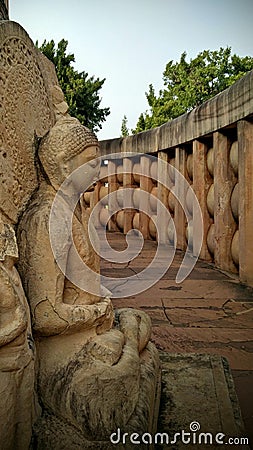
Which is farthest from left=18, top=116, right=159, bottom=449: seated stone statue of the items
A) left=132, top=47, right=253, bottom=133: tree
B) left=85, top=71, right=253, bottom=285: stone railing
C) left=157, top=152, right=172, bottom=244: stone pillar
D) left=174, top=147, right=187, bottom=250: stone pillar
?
left=132, top=47, right=253, bottom=133: tree

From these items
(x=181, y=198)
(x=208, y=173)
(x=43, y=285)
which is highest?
(x=208, y=173)

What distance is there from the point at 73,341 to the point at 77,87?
16.1 m

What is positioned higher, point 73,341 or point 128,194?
point 128,194

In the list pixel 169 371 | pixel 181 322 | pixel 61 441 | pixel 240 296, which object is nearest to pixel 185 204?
pixel 240 296

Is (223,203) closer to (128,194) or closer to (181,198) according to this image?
(181,198)

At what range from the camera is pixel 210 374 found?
2328 mm

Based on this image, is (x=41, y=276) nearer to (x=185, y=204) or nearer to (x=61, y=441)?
(x=61, y=441)

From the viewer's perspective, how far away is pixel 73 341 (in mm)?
1801

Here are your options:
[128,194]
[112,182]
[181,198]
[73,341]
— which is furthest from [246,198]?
[112,182]

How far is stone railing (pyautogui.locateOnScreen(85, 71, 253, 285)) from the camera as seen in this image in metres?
4.84

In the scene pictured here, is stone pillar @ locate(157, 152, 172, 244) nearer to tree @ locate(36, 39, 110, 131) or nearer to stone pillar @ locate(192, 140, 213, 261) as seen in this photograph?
stone pillar @ locate(192, 140, 213, 261)

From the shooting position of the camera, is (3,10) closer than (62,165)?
No

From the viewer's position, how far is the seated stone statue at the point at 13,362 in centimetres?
141

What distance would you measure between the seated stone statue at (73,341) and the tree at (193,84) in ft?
66.0
